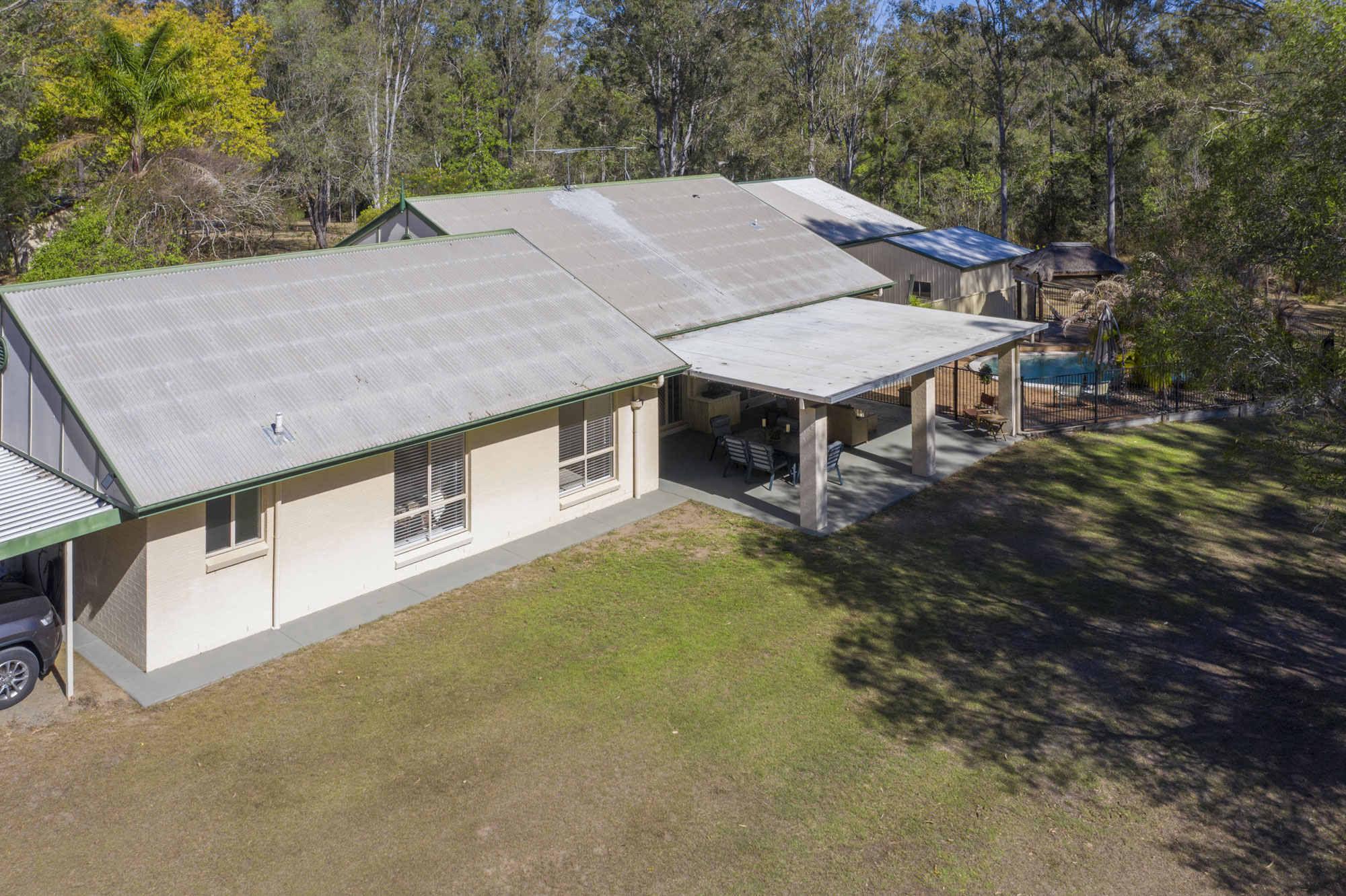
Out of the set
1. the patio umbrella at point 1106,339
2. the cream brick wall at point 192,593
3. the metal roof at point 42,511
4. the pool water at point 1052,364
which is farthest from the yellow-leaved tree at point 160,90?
the patio umbrella at point 1106,339

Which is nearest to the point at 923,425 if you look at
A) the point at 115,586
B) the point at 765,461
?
Answer: the point at 765,461

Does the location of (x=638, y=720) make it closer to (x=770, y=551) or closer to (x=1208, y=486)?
(x=770, y=551)

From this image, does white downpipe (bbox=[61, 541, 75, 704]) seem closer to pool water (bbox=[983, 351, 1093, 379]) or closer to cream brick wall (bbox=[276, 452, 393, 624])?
cream brick wall (bbox=[276, 452, 393, 624])

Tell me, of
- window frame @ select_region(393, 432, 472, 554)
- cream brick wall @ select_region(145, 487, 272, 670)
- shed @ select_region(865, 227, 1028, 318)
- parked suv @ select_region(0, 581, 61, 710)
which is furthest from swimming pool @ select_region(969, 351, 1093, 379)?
parked suv @ select_region(0, 581, 61, 710)

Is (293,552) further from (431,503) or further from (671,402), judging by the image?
(671,402)

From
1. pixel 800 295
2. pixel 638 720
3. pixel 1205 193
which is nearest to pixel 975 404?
pixel 800 295
